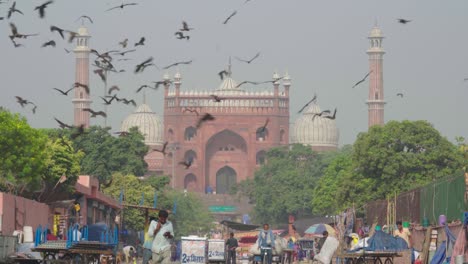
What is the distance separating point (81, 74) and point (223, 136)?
14852 millimetres

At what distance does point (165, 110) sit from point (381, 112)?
21546mm

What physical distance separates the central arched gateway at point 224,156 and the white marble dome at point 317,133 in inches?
707

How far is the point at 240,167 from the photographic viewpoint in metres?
150

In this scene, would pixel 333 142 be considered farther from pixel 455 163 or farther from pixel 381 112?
pixel 455 163

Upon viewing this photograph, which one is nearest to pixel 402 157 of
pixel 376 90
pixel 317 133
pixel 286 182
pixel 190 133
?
pixel 286 182

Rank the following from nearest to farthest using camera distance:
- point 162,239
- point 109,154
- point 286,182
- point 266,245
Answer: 1. point 162,239
2. point 266,245
3. point 109,154
4. point 286,182

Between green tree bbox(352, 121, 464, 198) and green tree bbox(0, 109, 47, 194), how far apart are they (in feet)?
67.0

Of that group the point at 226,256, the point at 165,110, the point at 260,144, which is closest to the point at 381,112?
the point at 260,144

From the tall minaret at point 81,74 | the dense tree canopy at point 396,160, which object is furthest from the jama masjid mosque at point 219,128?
the dense tree canopy at point 396,160

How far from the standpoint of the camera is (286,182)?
389ft

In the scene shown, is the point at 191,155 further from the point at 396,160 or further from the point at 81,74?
the point at 396,160

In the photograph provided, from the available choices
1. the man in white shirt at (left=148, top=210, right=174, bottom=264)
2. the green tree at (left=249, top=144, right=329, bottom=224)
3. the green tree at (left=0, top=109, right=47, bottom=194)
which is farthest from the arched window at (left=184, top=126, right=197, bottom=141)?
the man in white shirt at (left=148, top=210, right=174, bottom=264)

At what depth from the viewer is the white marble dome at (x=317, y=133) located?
167125mm

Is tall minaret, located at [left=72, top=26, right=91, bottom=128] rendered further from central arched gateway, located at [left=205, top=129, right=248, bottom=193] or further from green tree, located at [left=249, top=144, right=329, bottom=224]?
green tree, located at [left=249, top=144, right=329, bottom=224]
